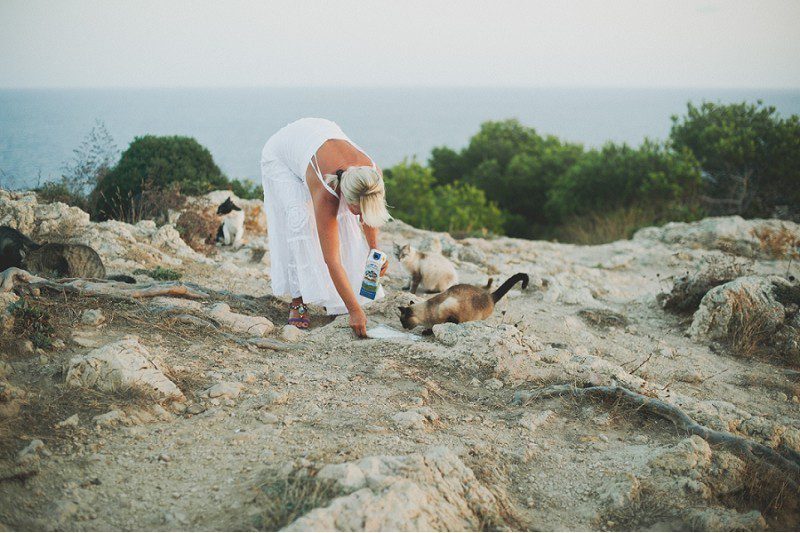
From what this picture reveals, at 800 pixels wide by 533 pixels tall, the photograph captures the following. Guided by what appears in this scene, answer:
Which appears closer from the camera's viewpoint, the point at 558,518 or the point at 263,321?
the point at 558,518

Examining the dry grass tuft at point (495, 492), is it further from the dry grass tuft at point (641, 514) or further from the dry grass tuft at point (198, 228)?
the dry grass tuft at point (198, 228)

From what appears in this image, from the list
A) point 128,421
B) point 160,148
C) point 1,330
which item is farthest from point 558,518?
point 160,148

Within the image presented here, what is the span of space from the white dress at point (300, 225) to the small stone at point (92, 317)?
151 cm

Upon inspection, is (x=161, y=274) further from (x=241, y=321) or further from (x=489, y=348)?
(x=489, y=348)

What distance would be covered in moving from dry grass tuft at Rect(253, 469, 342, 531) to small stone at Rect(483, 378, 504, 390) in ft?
6.14

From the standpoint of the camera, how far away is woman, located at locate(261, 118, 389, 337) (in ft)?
13.9

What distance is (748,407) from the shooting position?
454 cm

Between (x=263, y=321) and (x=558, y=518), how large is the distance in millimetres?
2823

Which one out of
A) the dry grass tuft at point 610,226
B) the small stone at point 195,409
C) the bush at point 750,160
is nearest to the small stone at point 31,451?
the small stone at point 195,409

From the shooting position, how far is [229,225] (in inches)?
332

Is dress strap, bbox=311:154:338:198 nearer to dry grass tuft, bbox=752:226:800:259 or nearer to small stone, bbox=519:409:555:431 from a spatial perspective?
small stone, bbox=519:409:555:431

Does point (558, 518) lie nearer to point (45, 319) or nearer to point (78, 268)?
point (45, 319)

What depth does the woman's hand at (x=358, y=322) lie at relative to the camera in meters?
4.64

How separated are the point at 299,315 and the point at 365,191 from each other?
5.01 feet
